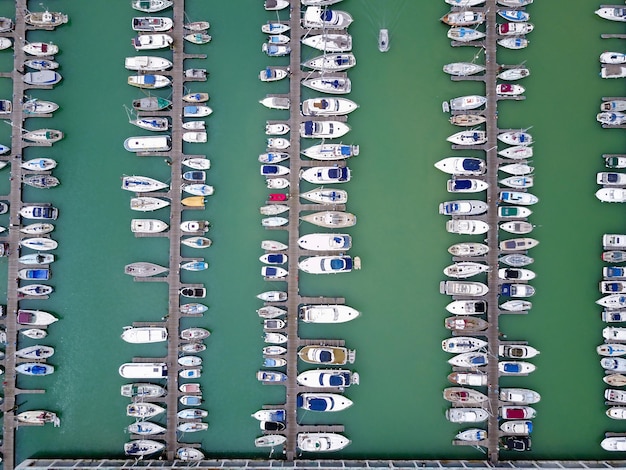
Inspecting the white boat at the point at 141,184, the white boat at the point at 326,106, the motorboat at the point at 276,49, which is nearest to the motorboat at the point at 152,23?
the motorboat at the point at 276,49

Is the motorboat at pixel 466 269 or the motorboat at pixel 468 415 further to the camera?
the motorboat at pixel 466 269

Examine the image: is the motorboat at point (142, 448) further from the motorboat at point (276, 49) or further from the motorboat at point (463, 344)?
the motorboat at point (276, 49)

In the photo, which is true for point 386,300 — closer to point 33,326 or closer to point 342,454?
point 342,454

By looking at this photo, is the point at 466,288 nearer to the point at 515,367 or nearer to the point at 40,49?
the point at 515,367

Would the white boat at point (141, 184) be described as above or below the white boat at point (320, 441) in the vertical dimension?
above

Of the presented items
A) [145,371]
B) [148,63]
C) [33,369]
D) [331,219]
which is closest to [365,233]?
[331,219]

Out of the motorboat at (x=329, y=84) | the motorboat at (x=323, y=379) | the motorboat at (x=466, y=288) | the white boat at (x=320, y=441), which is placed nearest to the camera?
Answer: the white boat at (x=320, y=441)

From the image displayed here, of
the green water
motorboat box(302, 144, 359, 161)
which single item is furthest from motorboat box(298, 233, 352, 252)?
motorboat box(302, 144, 359, 161)
